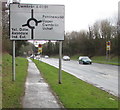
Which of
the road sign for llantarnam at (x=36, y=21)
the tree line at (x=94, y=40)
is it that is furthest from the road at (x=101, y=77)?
the tree line at (x=94, y=40)

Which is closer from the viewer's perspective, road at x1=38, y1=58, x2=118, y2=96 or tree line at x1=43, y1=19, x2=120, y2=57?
road at x1=38, y1=58, x2=118, y2=96

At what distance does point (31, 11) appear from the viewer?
28.1 ft

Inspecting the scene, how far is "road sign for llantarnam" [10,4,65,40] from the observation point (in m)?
8.55

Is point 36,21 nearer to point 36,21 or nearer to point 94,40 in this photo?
point 36,21

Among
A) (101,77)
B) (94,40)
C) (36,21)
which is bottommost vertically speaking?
(101,77)

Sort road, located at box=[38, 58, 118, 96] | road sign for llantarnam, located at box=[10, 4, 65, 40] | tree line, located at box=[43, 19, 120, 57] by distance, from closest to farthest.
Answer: road sign for llantarnam, located at box=[10, 4, 65, 40], road, located at box=[38, 58, 118, 96], tree line, located at box=[43, 19, 120, 57]

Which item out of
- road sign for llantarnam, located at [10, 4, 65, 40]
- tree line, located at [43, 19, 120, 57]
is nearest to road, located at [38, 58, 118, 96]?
road sign for llantarnam, located at [10, 4, 65, 40]

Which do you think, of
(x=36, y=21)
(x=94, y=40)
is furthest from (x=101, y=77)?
(x=94, y=40)

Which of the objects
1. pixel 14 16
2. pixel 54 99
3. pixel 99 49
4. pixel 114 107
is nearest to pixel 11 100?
pixel 54 99

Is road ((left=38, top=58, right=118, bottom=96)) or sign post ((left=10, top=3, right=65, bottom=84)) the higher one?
sign post ((left=10, top=3, right=65, bottom=84))

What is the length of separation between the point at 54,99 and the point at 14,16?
4.76 metres

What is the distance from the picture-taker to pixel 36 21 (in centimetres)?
865

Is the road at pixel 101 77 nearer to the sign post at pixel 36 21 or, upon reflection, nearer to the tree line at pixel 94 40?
the sign post at pixel 36 21

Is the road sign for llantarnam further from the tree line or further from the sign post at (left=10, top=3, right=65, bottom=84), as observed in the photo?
the tree line
